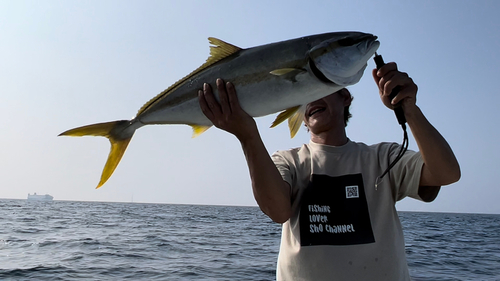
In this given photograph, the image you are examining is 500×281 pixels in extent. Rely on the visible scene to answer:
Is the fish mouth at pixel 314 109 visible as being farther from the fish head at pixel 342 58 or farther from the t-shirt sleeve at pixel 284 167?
the fish head at pixel 342 58

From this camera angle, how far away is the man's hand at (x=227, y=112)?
2463mm

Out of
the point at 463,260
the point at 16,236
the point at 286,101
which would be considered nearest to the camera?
the point at 286,101

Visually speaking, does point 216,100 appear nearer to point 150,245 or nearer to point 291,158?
point 291,158

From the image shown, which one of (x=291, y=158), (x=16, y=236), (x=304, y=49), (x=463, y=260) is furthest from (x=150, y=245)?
(x=304, y=49)

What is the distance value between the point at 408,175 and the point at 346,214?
1.84 feet

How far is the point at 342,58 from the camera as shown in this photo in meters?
2.29

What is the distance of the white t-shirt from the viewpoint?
8.62 feet

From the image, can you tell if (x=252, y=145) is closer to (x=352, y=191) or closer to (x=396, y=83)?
(x=352, y=191)

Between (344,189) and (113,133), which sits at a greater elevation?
(113,133)

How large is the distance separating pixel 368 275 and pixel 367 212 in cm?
44

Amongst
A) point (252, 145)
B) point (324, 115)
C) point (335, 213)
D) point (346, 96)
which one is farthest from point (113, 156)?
point (346, 96)

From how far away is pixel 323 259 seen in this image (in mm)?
2641

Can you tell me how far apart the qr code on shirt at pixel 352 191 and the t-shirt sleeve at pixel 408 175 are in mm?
352

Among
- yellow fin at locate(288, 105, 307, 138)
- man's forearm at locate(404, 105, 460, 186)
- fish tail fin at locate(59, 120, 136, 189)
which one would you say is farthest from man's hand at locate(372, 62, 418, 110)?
fish tail fin at locate(59, 120, 136, 189)
